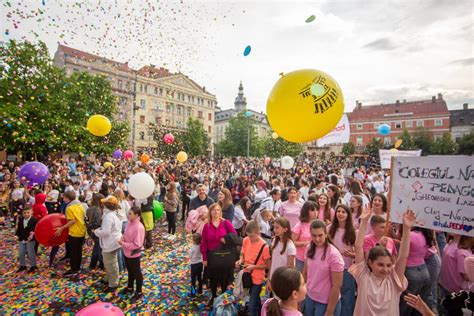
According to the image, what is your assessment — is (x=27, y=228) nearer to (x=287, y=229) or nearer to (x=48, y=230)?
(x=48, y=230)

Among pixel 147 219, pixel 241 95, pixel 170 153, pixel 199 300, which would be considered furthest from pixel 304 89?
pixel 241 95

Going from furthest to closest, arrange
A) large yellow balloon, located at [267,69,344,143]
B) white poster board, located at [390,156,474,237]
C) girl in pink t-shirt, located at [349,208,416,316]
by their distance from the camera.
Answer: large yellow balloon, located at [267,69,344,143], white poster board, located at [390,156,474,237], girl in pink t-shirt, located at [349,208,416,316]

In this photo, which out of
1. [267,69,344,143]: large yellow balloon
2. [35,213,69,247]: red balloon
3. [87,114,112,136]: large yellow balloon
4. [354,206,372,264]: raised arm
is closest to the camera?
[354,206,372,264]: raised arm

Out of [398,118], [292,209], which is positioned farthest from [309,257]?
[398,118]

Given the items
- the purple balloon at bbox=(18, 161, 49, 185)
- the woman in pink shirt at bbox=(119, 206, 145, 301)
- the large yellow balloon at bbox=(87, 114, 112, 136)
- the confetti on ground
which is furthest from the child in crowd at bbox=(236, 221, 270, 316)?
the purple balloon at bbox=(18, 161, 49, 185)

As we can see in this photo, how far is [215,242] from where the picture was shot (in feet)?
14.1

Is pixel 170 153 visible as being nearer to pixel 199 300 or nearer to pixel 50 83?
pixel 50 83

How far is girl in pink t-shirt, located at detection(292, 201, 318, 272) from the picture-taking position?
402cm

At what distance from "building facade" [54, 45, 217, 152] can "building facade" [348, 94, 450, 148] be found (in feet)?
128

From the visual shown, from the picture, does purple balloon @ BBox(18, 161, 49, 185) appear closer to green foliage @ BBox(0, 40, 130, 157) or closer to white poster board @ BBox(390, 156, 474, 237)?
green foliage @ BBox(0, 40, 130, 157)

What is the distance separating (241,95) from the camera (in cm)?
8969

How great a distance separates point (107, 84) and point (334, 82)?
1256 inches

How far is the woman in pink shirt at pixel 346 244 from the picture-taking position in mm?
3568

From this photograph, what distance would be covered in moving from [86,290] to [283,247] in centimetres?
435
